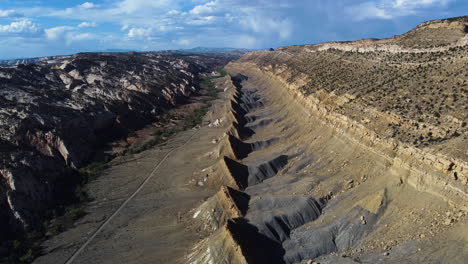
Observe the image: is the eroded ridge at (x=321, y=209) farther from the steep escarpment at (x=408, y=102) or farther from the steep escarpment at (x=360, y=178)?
the steep escarpment at (x=408, y=102)

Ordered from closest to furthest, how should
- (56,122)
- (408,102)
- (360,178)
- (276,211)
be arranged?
(276,211), (360,178), (408,102), (56,122)

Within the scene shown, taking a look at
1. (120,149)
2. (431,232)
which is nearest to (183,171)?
(120,149)

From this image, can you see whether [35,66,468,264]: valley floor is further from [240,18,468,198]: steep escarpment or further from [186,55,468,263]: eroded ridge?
[240,18,468,198]: steep escarpment

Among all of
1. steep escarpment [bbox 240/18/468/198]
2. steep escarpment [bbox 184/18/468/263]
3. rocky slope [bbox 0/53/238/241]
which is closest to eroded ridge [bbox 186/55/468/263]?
steep escarpment [bbox 184/18/468/263]

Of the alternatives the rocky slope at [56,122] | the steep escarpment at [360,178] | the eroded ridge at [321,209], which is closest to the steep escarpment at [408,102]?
the steep escarpment at [360,178]

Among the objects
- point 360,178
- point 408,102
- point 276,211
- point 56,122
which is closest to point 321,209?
point 276,211

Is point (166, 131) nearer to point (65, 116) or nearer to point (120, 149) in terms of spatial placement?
point (120, 149)

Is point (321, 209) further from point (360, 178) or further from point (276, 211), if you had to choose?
point (360, 178)

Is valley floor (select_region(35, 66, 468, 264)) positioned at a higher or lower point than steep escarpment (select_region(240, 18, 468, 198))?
lower
